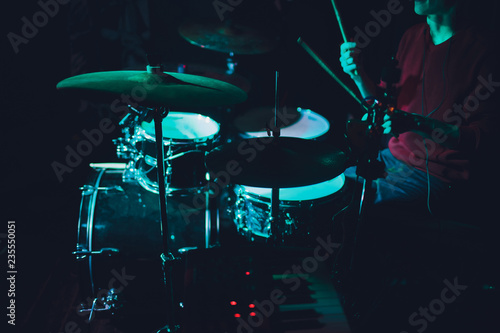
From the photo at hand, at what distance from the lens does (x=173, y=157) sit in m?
1.77

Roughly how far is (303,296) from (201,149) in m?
0.88

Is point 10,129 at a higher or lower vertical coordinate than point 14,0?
lower

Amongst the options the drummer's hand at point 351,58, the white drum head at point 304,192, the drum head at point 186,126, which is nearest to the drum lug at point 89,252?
the drum head at point 186,126

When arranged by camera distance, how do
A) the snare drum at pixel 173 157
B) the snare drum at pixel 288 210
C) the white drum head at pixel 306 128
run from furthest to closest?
the white drum head at pixel 306 128 < the snare drum at pixel 173 157 < the snare drum at pixel 288 210

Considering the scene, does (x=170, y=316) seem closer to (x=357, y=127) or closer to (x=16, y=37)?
(x=357, y=127)

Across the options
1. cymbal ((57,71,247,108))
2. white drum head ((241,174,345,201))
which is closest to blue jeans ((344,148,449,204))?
white drum head ((241,174,345,201))

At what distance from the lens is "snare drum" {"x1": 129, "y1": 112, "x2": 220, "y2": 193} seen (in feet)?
5.80

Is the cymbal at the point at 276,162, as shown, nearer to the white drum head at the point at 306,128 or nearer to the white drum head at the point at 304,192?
the white drum head at the point at 304,192

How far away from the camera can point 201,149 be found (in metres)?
1.82

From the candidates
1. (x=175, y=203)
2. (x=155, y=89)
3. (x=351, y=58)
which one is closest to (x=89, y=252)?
(x=175, y=203)

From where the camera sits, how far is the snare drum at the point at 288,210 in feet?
5.40

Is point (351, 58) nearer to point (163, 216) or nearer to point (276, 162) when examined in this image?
point (276, 162)

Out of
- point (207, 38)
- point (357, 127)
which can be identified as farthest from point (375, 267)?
point (207, 38)

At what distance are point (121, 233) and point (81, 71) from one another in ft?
7.18
